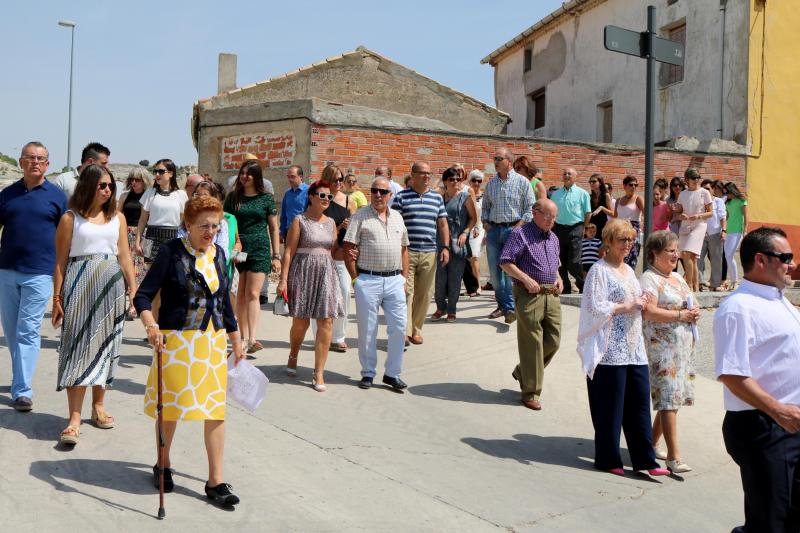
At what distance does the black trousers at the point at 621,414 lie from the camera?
6152 millimetres

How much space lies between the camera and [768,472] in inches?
147

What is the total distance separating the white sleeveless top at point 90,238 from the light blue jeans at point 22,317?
807 millimetres

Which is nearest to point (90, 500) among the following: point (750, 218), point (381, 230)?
point (381, 230)

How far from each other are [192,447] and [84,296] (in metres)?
1.21

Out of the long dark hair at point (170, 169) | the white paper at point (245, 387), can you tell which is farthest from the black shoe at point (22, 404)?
the long dark hair at point (170, 169)

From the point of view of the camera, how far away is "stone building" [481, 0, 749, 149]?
19.0 meters

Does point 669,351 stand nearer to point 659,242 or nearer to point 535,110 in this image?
point 659,242

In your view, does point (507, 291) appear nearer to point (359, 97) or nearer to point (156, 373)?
point (156, 373)

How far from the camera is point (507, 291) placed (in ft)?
33.9

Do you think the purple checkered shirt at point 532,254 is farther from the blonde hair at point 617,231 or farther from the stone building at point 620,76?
the stone building at point 620,76

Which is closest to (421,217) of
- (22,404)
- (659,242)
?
(659,242)

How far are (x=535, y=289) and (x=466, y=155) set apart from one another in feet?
26.6

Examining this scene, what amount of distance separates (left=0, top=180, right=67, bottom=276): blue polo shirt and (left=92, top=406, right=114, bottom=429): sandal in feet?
3.83

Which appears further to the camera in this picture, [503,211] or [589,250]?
[589,250]
